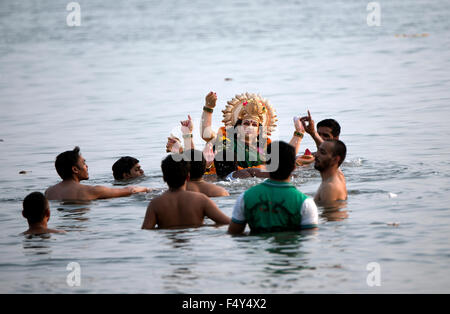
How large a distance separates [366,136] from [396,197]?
6.68 meters

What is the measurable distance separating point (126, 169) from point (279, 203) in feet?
21.1

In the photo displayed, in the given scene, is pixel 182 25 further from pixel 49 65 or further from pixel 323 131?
pixel 323 131

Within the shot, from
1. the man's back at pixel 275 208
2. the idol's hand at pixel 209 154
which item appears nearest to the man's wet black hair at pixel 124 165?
the idol's hand at pixel 209 154

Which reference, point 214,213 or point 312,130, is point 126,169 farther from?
point 214,213

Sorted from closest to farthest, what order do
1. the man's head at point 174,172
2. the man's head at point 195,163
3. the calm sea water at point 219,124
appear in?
the calm sea water at point 219,124 → the man's head at point 174,172 → the man's head at point 195,163

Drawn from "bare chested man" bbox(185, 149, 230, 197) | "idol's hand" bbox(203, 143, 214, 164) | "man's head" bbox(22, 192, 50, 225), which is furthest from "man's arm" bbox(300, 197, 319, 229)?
"idol's hand" bbox(203, 143, 214, 164)

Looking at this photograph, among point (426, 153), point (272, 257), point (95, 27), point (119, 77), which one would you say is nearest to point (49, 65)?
point (119, 77)

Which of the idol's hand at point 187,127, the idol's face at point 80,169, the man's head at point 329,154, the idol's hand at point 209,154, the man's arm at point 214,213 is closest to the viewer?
the man's arm at point 214,213

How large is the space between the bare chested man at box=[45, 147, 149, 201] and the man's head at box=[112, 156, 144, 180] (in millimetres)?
1737

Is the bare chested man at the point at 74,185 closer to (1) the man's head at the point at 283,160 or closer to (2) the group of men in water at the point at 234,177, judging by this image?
(2) the group of men in water at the point at 234,177

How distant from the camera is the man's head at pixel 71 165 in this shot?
13.6 meters

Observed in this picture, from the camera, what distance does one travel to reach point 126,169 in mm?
15945

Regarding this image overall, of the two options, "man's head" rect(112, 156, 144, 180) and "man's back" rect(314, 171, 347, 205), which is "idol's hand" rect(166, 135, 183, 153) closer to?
"man's head" rect(112, 156, 144, 180)

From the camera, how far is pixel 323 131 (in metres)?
14.4
